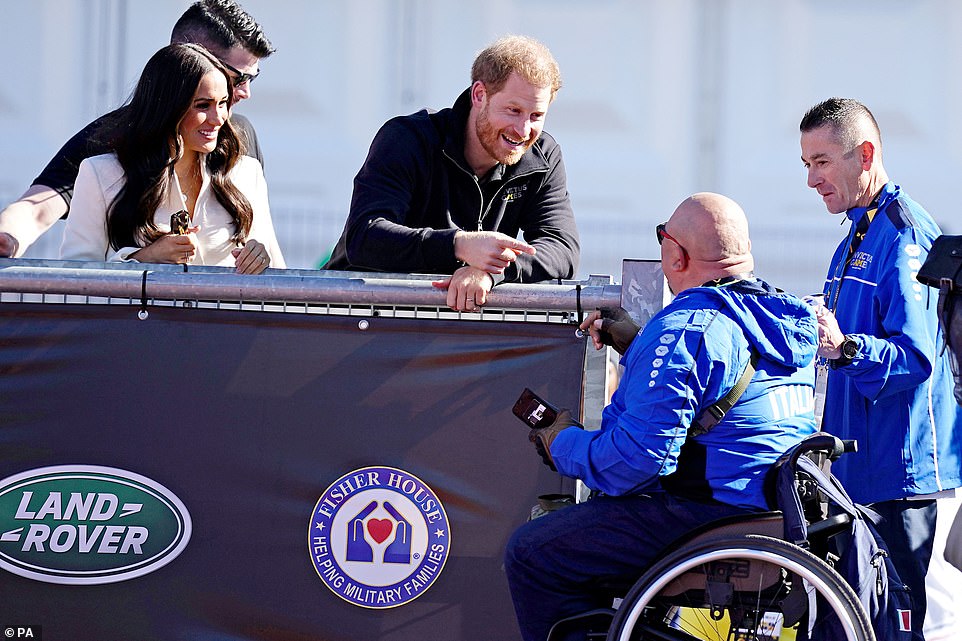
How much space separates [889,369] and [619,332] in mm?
645

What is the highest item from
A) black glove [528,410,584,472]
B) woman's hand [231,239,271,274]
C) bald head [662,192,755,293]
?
bald head [662,192,755,293]

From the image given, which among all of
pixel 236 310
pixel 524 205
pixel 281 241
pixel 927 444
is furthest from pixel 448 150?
pixel 281 241

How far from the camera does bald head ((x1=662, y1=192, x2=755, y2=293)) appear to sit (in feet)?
8.56

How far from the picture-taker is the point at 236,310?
9.45 feet

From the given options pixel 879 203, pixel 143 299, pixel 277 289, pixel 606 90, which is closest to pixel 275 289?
pixel 277 289

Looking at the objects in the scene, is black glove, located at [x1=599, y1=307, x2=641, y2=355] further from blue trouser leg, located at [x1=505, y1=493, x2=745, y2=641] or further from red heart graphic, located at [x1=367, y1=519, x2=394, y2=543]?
red heart graphic, located at [x1=367, y1=519, x2=394, y2=543]

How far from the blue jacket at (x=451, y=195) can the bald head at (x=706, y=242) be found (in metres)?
0.55

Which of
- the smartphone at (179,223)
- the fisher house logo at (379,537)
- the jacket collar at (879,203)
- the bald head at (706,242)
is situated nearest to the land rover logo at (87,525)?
the fisher house logo at (379,537)

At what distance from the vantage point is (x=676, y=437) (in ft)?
7.97

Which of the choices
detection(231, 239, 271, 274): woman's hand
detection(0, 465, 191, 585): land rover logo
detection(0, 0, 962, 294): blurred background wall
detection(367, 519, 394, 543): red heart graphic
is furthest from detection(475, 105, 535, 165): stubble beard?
detection(0, 0, 962, 294): blurred background wall

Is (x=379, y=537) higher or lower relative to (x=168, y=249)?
lower

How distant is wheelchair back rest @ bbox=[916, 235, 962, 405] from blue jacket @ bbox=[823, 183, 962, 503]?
1.05 ft

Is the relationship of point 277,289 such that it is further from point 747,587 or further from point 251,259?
point 747,587

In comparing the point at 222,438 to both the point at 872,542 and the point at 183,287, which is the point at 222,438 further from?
the point at 872,542
